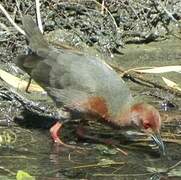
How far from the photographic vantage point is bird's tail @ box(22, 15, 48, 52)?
265 inches

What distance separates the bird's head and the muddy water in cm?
20

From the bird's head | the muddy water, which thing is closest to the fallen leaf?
the muddy water

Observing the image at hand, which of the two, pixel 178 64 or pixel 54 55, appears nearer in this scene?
pixel 54 55

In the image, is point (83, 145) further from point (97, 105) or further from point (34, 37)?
point (34, 37)

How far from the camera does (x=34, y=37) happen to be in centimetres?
683

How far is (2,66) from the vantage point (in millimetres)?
7840

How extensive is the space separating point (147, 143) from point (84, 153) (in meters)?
0.62

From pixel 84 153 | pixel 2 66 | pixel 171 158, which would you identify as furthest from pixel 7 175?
pixel 2 66

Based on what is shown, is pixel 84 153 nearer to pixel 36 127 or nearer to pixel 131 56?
pixel 36 127

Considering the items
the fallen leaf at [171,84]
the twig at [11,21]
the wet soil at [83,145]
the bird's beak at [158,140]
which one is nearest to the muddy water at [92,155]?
the wet soil at [83,145]

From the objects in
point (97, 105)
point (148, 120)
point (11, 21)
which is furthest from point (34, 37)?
point (148, 120)

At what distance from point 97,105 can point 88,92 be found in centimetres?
14

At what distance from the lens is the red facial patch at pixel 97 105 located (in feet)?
20.3

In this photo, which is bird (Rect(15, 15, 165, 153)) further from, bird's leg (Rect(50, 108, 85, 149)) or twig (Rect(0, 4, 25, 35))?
twig (Rect(0, 4, 25, 35))
